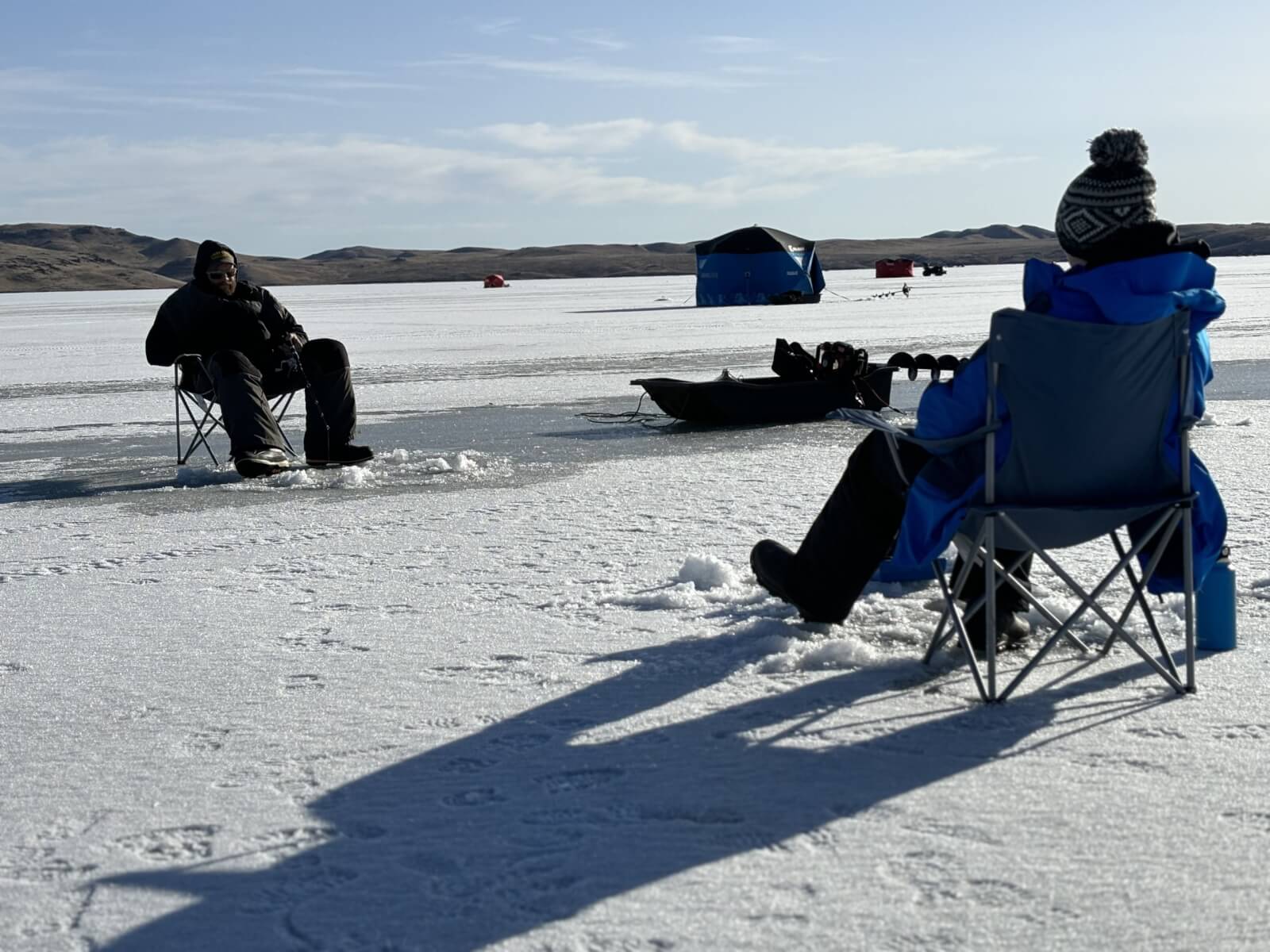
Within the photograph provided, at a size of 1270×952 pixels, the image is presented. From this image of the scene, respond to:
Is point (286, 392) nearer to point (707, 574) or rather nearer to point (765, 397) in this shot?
point (765, 397)

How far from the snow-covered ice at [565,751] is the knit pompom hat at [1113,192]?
0.35m

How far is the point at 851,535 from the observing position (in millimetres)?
3463

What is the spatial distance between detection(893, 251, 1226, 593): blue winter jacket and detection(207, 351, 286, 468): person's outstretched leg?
4602 mm

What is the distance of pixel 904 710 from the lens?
3178 mm

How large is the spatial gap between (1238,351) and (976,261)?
106 m

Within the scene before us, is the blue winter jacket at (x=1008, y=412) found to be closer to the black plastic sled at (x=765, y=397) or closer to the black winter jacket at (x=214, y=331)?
the black winter jacket at (x=214, y=331)

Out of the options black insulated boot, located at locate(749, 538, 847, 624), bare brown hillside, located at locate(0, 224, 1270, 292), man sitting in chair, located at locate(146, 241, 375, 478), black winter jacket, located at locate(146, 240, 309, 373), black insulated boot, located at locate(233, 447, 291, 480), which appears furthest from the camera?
bare brown hillside, located at locate(0, 224, 1270, 292)

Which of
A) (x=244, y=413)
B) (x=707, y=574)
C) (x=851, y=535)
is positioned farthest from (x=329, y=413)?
(x=851, y=535)

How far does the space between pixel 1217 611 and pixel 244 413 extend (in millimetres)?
4882

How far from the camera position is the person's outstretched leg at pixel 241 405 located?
7156 mm

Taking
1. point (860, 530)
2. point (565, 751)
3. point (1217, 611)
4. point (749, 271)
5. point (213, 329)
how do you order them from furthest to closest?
point (749, 271) < point (213, 329) < point (1217, 611) < point (860, 530) < point (565, 751)

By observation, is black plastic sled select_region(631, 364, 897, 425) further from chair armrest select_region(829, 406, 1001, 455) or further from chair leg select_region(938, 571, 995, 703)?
chair leg select_region(938, 571, 995, 703)

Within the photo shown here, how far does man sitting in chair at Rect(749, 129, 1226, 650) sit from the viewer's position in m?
3.00

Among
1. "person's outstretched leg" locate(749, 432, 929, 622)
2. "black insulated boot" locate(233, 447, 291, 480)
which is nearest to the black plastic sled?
"black insulated boot" locate(233, 447, 291, 480)
